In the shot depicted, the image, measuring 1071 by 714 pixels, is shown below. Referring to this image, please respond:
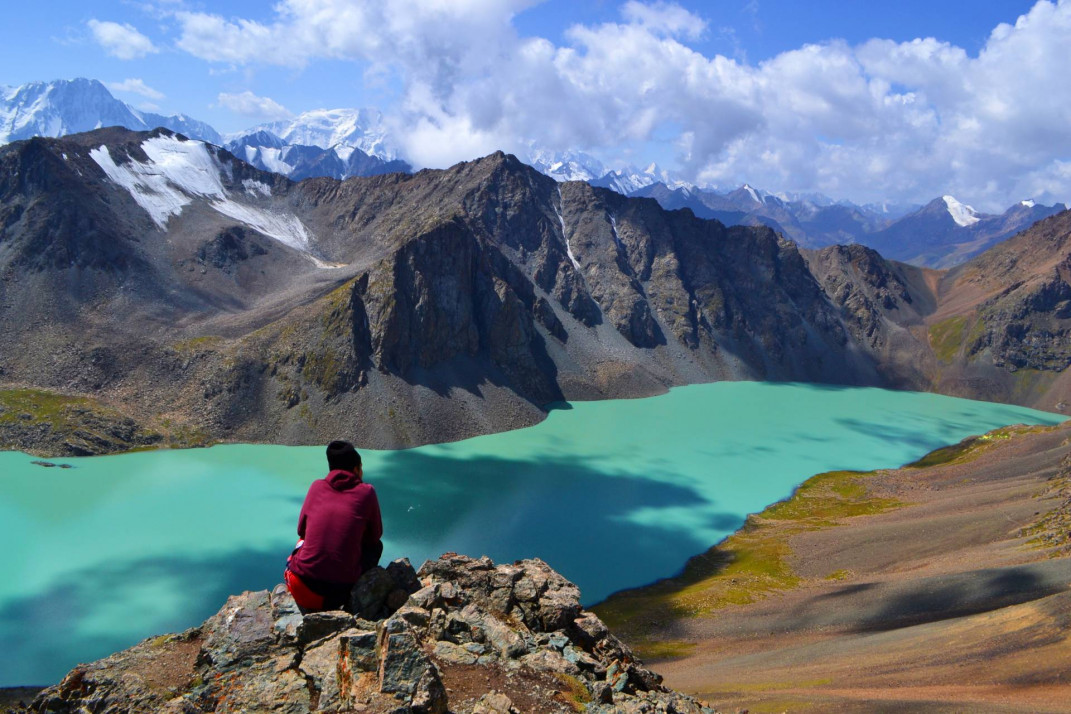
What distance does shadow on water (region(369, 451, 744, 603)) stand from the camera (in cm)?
5881

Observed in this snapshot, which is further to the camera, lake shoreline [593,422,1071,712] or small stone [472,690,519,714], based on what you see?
lake shoreline [593,422,1071,712]

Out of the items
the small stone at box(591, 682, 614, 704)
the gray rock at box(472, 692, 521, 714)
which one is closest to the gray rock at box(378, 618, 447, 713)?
the gray rock at box(472, 692, 521, 714)

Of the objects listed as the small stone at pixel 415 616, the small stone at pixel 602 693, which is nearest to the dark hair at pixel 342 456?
the small stone at pixel 415 616

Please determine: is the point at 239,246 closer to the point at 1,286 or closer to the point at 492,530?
the point at 1,286

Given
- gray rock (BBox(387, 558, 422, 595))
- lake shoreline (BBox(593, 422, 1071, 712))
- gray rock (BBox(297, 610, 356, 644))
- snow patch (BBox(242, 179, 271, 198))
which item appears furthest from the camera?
snow patch (BBox(242, 179, 271, 198))

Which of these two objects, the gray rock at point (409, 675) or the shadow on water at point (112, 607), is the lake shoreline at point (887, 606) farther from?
the shadow on water at point (112, 607)

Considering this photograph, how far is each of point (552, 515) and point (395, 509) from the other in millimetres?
16179

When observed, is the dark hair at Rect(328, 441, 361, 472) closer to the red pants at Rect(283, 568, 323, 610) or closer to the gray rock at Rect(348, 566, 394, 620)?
the red pants at Rect(283, 568, 323, 610)

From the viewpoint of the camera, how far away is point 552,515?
68.4 m

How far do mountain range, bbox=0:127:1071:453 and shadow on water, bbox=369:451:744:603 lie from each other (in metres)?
15.4

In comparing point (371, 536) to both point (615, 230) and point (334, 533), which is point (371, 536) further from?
point (615, 230)

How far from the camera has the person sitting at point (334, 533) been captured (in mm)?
12828

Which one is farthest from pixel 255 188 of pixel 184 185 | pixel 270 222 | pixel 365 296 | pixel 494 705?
pixel 494 705

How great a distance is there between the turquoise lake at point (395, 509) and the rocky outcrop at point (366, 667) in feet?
111
